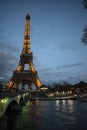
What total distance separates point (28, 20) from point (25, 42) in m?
9.73

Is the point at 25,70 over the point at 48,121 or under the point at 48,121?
over

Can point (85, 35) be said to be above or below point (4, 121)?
above

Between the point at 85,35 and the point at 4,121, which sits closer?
the point at 85,35

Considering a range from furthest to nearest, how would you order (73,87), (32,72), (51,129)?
(73,87) < (32,72) < (51,129)

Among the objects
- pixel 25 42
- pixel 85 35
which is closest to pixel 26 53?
pixel 25 42

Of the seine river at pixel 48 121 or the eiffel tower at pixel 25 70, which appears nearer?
the seine river at pixel 48 121

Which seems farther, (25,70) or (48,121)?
(25,70)

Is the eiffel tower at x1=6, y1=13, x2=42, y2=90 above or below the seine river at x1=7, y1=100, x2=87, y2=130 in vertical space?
above

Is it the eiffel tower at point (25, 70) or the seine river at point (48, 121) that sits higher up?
the eiffel tower at point (25, 70)

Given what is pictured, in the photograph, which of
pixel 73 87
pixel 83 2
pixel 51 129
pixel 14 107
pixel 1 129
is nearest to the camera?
pixel 83 2

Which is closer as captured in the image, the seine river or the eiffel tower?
the seine river

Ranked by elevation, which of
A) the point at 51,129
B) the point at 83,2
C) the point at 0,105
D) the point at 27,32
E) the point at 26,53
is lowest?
the point at 51,129

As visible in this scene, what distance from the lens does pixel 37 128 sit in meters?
31.6

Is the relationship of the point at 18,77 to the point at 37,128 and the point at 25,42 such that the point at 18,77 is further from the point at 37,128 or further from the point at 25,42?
the point at 37,128
